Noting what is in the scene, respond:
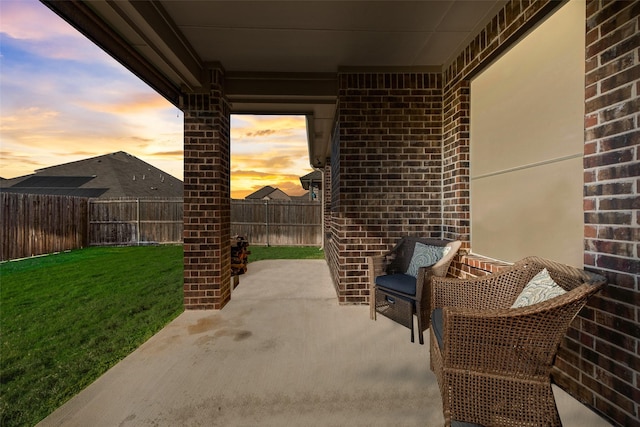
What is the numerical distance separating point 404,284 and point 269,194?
1219 inches

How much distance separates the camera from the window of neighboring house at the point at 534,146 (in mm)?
1936

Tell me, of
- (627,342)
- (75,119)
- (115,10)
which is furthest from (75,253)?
(627,342)

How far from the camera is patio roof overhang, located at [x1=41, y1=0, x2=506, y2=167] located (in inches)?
97.8

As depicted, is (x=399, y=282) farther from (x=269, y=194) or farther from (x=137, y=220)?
(x=269, y=194)

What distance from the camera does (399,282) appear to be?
2928 millimetres

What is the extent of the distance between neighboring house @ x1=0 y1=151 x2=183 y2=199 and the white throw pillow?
18.1m

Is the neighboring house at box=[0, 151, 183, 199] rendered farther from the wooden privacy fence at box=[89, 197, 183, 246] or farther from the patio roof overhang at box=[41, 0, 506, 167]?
the patio roof overhang at box=[41, 0, 506, 167]

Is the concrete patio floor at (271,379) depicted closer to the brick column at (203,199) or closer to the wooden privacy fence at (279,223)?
the brick column at (203,199)

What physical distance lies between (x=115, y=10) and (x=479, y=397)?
11.3 feet

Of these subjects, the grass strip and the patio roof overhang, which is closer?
the grass strip

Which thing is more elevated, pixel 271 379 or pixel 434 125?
pixel 434 125

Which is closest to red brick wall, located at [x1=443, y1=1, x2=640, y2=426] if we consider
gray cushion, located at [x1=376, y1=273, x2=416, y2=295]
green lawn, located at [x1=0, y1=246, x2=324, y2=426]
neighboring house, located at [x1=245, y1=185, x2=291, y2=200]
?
gray cushion, located at [x1=376, y1=273, x2=416, y2=295]

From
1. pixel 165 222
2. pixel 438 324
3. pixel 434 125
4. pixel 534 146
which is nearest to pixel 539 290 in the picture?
pixel 438 324

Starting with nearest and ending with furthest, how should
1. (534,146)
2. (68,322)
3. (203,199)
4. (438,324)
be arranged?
(438,324), (534,146), (68,322), (203,199)
